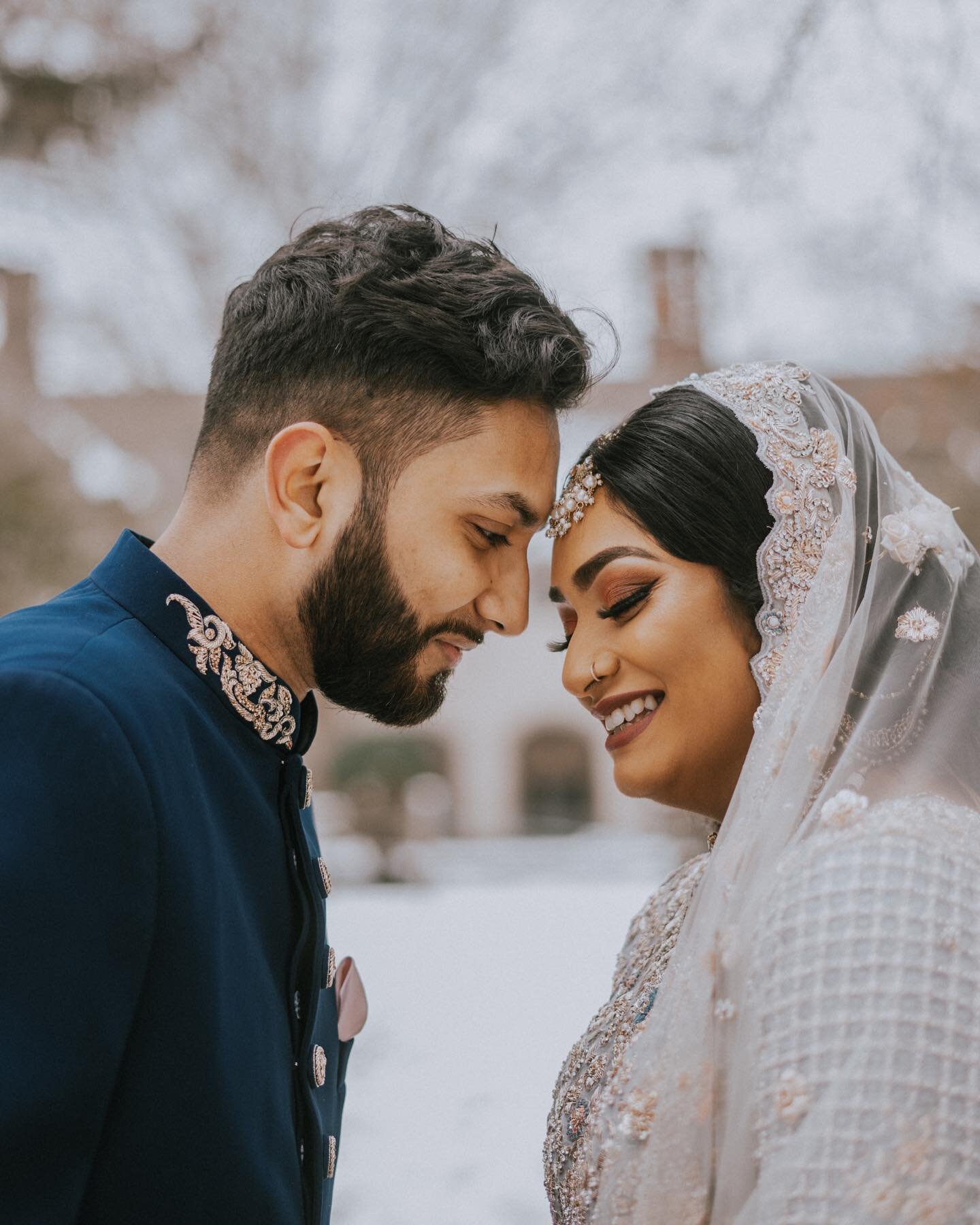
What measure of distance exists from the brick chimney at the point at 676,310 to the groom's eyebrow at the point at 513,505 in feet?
12.6

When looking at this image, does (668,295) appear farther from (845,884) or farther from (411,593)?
(845,884)

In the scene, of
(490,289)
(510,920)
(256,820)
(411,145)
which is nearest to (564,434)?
(490,289)

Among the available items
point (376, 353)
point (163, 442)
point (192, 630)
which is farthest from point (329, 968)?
point (163, 442)

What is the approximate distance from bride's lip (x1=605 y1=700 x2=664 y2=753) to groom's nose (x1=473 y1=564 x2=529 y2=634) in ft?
0.84

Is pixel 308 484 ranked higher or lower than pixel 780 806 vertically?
higher

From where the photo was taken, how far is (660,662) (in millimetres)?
1927

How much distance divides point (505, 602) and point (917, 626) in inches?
25.6

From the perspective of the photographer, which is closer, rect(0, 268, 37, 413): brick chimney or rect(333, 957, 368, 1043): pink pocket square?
rect(333, 957, 368, 1043): pink pocket square

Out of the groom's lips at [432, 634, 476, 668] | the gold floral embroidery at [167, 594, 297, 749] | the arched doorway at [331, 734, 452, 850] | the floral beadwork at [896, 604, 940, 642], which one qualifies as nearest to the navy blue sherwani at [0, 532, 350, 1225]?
the gold floral embroidery at [167, 594, 297, 749]

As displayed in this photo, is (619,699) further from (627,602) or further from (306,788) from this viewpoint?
(306,788)

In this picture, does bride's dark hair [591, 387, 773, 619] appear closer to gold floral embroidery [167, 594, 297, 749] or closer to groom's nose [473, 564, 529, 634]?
groom's nose [473, 564, 529, 634]

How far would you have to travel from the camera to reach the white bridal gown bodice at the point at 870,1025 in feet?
4.18

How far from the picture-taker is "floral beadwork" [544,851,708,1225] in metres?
1.69

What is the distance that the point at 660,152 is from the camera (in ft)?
17.7
